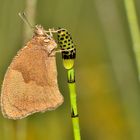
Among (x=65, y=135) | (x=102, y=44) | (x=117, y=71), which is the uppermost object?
(x=102, y=44)

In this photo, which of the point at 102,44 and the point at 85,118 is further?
the point at 102,44

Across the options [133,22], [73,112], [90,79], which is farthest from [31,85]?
[90,79]

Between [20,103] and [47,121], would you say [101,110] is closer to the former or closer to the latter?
[47,121]

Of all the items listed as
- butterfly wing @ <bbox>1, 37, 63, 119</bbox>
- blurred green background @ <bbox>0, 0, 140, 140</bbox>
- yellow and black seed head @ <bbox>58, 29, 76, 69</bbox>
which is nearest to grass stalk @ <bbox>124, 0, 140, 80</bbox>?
butterfly wing @ <bbox>1, 37, 63, 119</bbox>

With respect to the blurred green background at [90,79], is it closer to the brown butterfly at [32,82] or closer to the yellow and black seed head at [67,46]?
the brown butterfly at [32,82]

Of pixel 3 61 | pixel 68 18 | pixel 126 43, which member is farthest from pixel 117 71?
pixel 3 61

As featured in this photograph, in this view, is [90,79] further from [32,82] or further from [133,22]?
[32,82]
